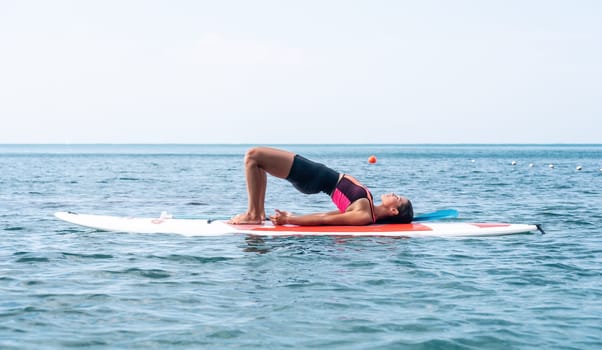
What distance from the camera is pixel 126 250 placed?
9.43m

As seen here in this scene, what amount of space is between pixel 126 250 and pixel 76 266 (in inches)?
47.7

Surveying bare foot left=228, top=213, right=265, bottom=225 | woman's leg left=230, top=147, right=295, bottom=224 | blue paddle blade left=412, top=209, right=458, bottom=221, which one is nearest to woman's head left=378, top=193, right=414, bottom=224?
blue paddle blade left=412, top=209, right=458, bottom=221

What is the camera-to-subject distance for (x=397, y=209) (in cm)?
1086

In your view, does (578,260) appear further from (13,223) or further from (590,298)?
(13,223)

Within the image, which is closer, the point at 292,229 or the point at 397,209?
the point at 292,229

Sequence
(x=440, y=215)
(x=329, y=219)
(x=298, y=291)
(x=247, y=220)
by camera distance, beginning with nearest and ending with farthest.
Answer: (x=298, y=291), (x=329, y=219), (x=247, y=220), (x=440, y=215)

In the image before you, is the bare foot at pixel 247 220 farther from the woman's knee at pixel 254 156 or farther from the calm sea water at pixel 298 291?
the woman's knee at pixel 254 156

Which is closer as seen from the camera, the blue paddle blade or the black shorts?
the black shorts

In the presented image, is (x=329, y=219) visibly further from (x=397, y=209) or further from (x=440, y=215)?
(x=440, y=215)

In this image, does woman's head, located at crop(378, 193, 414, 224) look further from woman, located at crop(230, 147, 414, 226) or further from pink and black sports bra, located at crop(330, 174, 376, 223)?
pink and black sports bra, located at crop(330, 174, 376, 223)

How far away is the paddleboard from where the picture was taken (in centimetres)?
1038

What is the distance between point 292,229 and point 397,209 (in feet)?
5.63

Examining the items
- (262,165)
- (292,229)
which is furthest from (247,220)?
(262,165)

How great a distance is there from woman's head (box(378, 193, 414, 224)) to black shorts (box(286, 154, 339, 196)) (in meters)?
0.96
